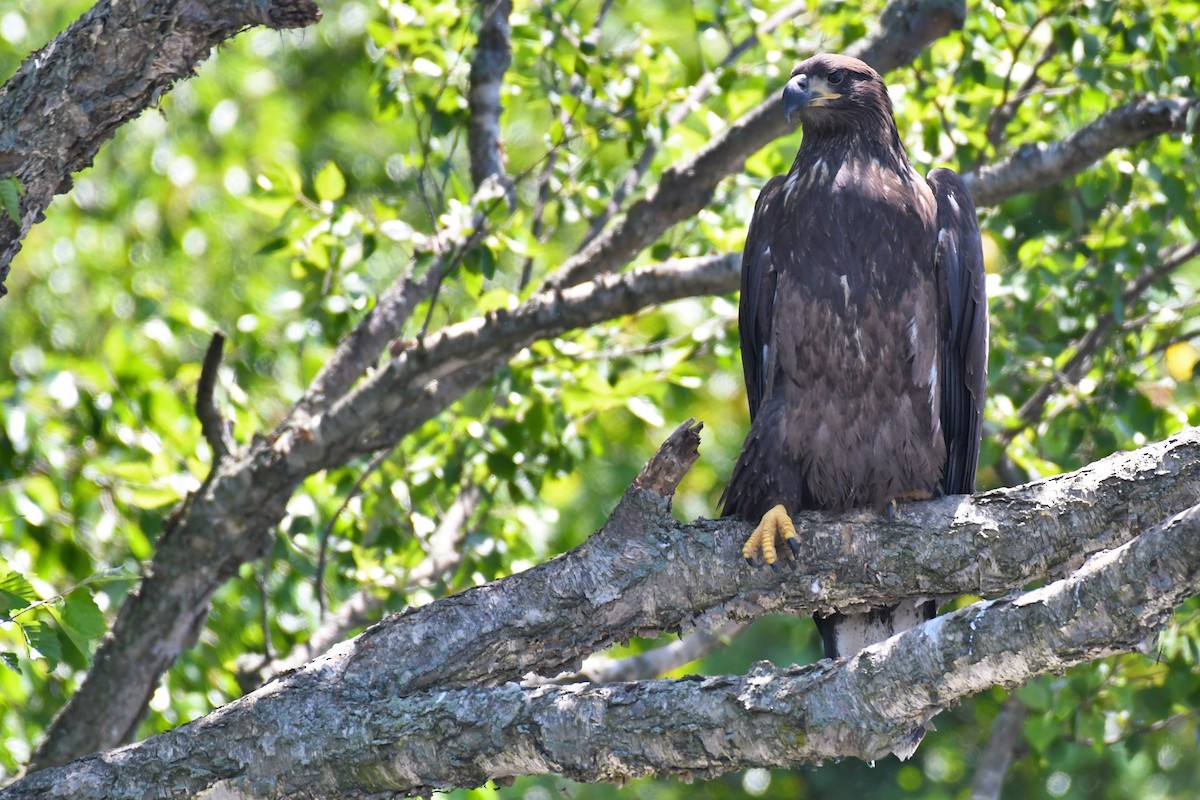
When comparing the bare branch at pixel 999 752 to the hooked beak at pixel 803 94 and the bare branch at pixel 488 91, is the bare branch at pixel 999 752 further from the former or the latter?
the bare branch at pixel 488 91

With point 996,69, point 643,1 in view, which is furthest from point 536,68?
point 643,1

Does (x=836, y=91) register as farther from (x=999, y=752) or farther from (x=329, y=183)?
(x=999, y=752)

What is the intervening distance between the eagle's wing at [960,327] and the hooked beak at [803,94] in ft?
1.43

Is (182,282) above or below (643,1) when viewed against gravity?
below

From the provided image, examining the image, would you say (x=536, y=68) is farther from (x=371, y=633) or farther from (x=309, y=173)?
(x=309, y=173)

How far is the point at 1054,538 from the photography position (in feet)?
10.6

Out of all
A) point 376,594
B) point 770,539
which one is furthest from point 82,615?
point 376,594

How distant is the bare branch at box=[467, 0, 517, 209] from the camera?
5117 mm

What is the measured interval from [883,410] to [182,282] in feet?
19.7

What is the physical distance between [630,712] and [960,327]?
6.81 feet

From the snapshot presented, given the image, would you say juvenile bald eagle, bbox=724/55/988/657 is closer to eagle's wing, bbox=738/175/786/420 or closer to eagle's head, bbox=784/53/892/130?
eagle's wing, bbox=738/175/786/420

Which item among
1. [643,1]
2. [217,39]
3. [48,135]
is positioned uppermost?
[643,1]

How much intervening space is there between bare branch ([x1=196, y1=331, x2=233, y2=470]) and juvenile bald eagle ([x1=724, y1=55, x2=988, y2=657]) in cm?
164

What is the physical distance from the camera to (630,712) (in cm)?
272
